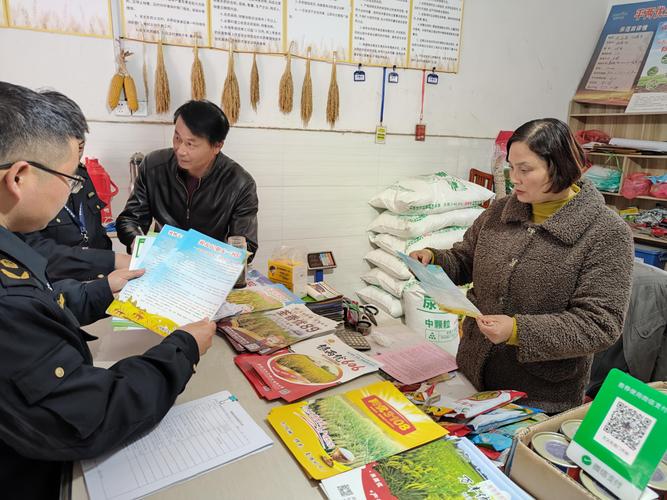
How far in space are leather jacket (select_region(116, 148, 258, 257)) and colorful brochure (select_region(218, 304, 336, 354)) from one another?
80cm

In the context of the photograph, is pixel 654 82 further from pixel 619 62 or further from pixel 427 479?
pixel 427 479

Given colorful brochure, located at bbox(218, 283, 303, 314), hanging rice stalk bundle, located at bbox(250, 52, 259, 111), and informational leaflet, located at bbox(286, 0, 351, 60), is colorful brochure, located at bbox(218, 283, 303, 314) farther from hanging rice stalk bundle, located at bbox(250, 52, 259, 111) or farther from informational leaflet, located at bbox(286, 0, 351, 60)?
informational leaflet, located at bbox(286, 0, 351, 60)

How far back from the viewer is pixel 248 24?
2771mm

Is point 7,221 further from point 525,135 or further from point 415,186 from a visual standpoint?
point 415,186

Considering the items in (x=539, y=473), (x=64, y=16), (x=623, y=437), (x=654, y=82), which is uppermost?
(x=64, y=16)

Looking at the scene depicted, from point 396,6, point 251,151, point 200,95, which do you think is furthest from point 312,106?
point 396,6

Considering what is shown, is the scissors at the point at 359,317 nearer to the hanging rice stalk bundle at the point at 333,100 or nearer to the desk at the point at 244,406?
the desk at the point at 244,406

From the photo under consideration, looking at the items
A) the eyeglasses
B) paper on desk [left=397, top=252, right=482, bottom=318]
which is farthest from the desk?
the eyeglasses

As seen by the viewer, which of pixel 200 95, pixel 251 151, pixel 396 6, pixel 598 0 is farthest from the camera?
pixel 598 0

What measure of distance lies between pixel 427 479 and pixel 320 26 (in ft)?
9.21

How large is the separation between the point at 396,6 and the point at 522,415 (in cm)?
290

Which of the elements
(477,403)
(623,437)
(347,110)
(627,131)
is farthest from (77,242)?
(627,131)

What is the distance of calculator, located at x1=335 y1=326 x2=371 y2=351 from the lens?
1532 millimetres

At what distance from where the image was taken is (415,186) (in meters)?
3.18
